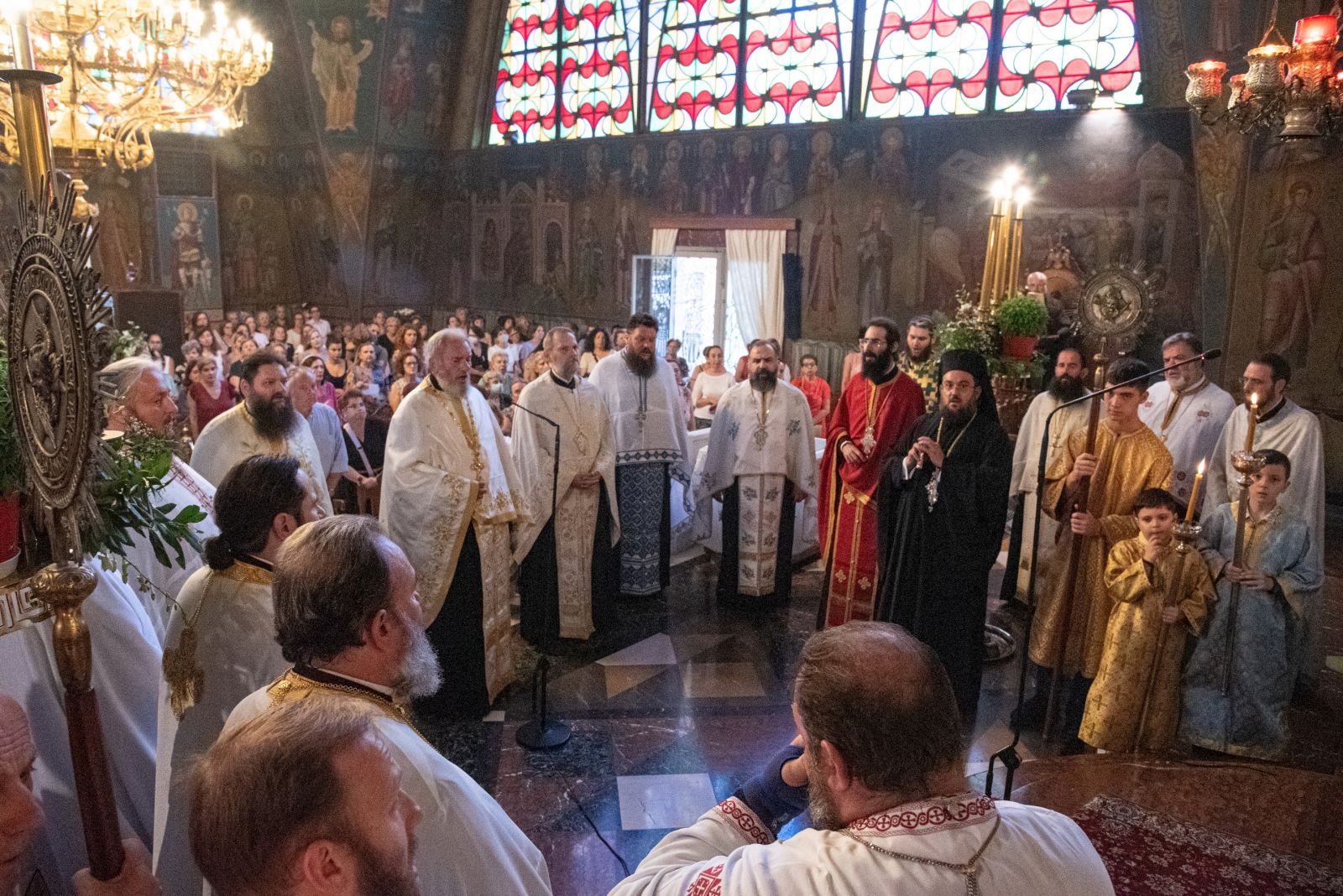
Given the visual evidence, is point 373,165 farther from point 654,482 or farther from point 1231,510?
point 1231,510

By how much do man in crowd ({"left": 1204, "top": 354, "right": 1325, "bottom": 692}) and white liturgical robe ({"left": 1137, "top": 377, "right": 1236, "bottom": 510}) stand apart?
411 mm

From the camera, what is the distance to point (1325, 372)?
9242 mm

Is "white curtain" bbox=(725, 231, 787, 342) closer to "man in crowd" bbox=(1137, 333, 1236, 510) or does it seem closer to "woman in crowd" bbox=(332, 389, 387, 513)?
"woman in crowd" bbox=(332, 389, 387, 513)

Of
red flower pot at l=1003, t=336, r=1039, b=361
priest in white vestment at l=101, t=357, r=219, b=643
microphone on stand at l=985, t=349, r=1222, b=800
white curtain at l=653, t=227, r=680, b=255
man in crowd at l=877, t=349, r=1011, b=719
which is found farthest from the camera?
white curtain at l=653, t=227, r=680, b=255

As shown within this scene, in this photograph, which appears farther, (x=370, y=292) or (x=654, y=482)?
(x=370, y=292)

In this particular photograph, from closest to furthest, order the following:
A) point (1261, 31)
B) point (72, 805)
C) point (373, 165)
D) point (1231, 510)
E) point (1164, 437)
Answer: point (72, 805) < point (1231, 510) < point (1164, 437) < point (1261, 31) < point (373, 165)

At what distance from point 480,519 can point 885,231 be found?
31.2ft

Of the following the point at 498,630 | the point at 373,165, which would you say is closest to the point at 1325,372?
the point at 498,630

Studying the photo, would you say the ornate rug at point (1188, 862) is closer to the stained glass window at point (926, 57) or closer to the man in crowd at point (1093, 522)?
the man in crowd at point (1093, 522)

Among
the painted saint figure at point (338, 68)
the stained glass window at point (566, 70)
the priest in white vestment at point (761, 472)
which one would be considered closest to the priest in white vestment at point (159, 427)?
the priest in white vestment at point (761, 472)

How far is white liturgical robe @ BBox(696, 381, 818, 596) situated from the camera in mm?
6496

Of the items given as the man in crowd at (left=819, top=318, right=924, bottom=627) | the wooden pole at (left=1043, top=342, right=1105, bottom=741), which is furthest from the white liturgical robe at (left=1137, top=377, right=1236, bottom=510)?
the man in crowd at (left=819, top=318, right=924, bottom=627)

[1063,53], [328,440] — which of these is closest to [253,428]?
[328,440]

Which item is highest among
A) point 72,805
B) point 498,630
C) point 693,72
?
point 693,72
